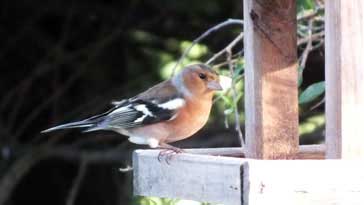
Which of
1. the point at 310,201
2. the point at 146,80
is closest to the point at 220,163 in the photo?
the point at 310,201

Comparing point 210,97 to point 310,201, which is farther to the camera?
point 210,97

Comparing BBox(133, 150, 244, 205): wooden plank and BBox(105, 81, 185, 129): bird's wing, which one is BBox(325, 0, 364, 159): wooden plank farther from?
BBox(105, 81, 185, 129): bird's wing

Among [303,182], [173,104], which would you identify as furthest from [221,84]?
[303,182]

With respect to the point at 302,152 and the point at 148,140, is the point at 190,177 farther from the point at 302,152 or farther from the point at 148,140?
the point at 148,140

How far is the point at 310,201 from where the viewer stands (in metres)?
2.33

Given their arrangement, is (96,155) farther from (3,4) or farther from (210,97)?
(210,97)

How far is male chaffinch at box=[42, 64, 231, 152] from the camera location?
3518mm

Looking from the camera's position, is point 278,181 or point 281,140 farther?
point 281,140

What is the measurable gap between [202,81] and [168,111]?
0.22 metres

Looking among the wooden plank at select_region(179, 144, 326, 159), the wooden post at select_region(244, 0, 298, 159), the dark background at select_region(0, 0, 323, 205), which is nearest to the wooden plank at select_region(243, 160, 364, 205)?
the wooden post at select_region(244, 0, 298, 159)

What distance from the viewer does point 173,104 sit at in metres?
3.58

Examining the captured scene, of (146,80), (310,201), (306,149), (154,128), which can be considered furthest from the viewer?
(146,80)

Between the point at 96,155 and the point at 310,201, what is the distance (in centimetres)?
429

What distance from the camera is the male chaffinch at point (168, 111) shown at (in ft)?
11.5
